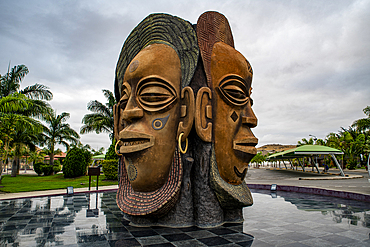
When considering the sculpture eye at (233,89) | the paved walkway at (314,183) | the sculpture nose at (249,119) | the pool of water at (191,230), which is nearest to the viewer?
the pool of water at (191,230)

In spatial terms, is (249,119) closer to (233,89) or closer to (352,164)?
(233,89)

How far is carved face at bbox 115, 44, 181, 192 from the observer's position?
5.08m

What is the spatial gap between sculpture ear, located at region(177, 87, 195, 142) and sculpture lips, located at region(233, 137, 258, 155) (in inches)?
42.6

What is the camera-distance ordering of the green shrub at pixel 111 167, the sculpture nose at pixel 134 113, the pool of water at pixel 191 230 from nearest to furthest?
the pool of water at pixel 191 230
the sculpture nose at pixel 134 113
the green shrub at pixel 111 167

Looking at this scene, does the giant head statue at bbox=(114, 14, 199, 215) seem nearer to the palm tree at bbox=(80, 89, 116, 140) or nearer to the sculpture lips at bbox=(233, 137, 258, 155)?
the sculpture lips at bbox=(233, 137, 258, 155)

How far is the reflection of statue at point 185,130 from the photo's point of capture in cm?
514

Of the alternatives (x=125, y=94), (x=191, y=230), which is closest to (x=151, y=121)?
(x=125, y=94)

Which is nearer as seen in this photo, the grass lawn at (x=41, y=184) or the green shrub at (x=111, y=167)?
the grass lawn at (x=41, y=184)

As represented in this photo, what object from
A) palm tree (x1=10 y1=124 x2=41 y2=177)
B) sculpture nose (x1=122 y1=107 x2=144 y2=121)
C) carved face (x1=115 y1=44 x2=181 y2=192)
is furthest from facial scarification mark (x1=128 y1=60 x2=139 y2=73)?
palm tree (x1=10 y1=124 x2=41 y2=177)

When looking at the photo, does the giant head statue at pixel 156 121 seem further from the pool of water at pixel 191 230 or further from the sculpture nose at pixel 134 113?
the pool of water at pixel 191 230

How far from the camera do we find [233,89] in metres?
5.49

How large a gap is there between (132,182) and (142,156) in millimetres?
670

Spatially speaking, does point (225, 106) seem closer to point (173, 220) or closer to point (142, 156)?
point (142, 156)

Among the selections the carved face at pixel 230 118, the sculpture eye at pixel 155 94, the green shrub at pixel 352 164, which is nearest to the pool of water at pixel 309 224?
the carved face at pixel 230 118
